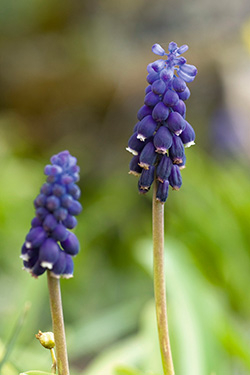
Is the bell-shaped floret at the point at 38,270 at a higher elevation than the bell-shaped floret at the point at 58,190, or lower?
lower

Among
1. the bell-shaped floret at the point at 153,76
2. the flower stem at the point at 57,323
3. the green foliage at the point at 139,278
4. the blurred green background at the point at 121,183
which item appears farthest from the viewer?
the blurred green background at the point at 121,183

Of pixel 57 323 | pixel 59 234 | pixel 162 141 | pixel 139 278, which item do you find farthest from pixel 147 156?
pixel 139 278

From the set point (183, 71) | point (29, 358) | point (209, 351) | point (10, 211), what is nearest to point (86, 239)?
point (10, 211)

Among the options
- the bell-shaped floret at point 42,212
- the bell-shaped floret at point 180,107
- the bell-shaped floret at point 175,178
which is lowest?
the bell-shaped floret at point 42,212

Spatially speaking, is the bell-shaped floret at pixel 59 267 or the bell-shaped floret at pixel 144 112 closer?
the bell-shaped floret at pixel 59 267

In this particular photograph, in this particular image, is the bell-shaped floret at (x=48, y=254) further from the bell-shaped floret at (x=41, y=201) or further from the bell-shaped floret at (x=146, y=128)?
the bell-shaped floret at (x=146, y=128)

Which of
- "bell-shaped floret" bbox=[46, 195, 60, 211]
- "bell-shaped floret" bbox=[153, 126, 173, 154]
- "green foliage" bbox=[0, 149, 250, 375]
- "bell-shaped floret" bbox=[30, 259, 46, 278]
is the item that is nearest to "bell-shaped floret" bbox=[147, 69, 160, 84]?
"bell-shaped floret" bbox=[153, 126, 173, 154]

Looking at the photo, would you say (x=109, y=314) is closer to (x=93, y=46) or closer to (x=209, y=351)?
(x=209, y=351)

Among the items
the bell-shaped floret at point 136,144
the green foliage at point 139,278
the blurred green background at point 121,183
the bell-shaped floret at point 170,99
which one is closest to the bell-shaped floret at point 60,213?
the bell-shaped floret at point 136,144

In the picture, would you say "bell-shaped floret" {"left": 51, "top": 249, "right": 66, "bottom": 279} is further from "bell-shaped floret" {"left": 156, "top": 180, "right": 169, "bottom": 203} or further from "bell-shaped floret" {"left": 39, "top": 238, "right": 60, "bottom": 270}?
"bell-shaped floret" {"left": 156, "top": 180, "right": 169, "bottom": 203}
